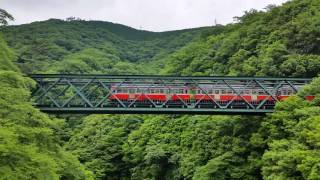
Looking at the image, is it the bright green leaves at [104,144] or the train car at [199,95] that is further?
the bright green leaves at [104,144]

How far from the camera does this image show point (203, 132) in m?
54.5

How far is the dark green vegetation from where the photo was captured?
29250 millimetres

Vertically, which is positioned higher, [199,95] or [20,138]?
[199,95]

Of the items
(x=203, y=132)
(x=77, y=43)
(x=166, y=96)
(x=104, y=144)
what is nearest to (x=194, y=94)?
(x=166, y=96)

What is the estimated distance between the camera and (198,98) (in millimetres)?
49219

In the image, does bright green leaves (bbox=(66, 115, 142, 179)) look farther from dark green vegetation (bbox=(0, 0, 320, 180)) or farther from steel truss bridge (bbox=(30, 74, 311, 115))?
steel truss bridge (bbox=(30, 74, 311, 115))

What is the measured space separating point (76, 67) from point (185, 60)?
3430cm

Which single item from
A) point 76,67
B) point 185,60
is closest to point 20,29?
point 76,67

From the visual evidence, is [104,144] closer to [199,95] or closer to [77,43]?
[199,95]

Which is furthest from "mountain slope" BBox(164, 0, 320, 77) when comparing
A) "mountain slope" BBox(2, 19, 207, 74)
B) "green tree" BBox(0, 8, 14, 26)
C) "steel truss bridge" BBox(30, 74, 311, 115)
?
"mountain slope" BBox(2, 19, 207, 74)

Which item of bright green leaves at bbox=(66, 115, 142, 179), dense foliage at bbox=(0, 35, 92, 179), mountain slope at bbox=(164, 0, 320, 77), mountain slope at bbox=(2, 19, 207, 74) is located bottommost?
bright green leaves at bbox=(66, 115, 142, 179)

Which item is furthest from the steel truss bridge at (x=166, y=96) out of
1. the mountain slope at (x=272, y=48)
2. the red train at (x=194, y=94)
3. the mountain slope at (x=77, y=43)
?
the mountain slope at (x=77, y=43)

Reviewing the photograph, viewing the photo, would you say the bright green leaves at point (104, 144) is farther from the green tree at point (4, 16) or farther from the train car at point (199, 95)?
the green tree at point (4, 16)

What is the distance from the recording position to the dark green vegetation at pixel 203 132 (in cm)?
2925
